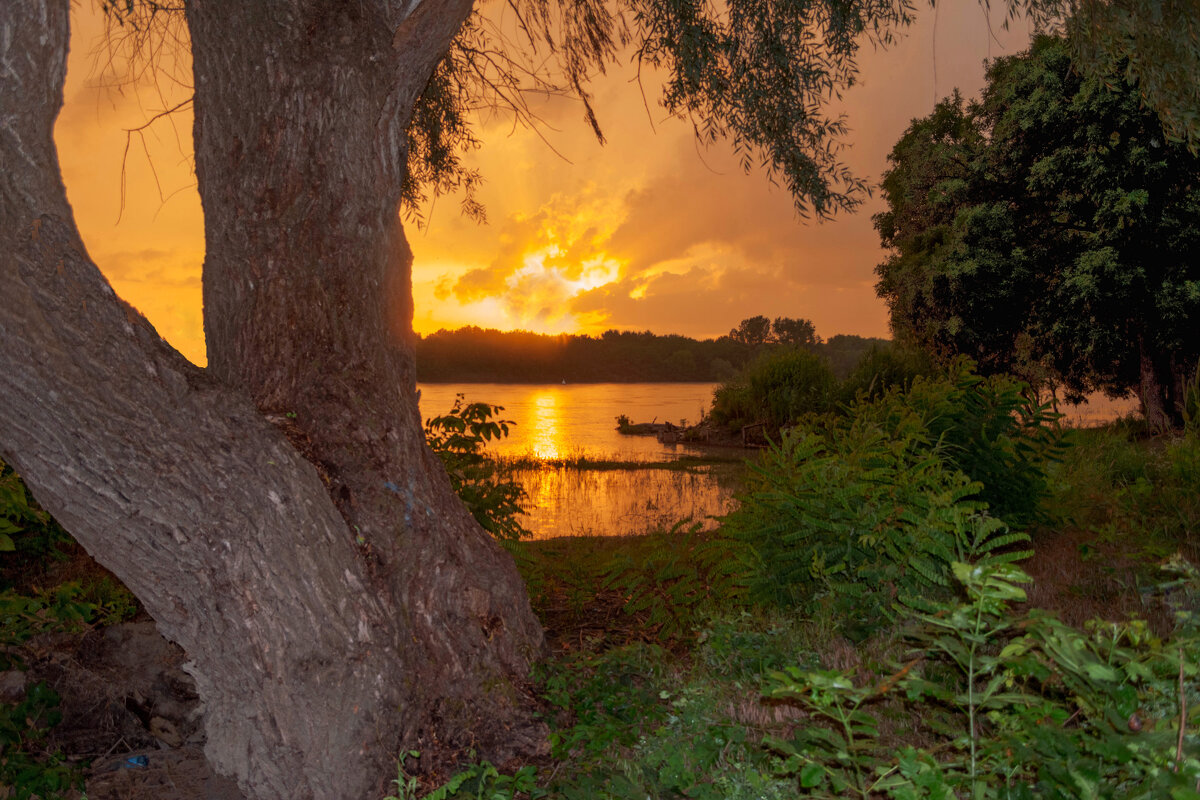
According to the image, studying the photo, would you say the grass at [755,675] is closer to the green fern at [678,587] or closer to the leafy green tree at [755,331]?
the green fern at [678,587]

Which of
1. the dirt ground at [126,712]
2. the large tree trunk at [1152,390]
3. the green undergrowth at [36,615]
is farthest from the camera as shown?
the large tree trunk at [1152,390]

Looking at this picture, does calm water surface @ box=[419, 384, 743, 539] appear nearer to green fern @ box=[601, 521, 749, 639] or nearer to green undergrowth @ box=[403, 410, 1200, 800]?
green fern @ box=[601, 521, 749, 639]

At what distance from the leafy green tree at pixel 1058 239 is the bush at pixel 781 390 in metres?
3.27

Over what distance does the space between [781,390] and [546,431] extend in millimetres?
10538

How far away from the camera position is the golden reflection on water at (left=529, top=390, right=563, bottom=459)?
913 inches

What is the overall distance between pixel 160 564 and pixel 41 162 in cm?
166

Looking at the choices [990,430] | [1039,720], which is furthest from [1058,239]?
[1039,720]

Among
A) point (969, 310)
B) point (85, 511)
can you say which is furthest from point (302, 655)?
point (969, 310)

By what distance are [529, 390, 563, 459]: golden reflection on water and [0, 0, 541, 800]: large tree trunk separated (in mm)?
17908

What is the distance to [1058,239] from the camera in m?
19.6

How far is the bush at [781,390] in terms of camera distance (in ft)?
79.9

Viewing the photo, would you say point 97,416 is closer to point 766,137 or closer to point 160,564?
point 160,564

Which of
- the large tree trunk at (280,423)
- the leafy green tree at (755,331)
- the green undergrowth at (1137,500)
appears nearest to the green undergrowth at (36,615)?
the large tree trunk at (280,423)

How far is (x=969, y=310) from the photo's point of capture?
20.8m
